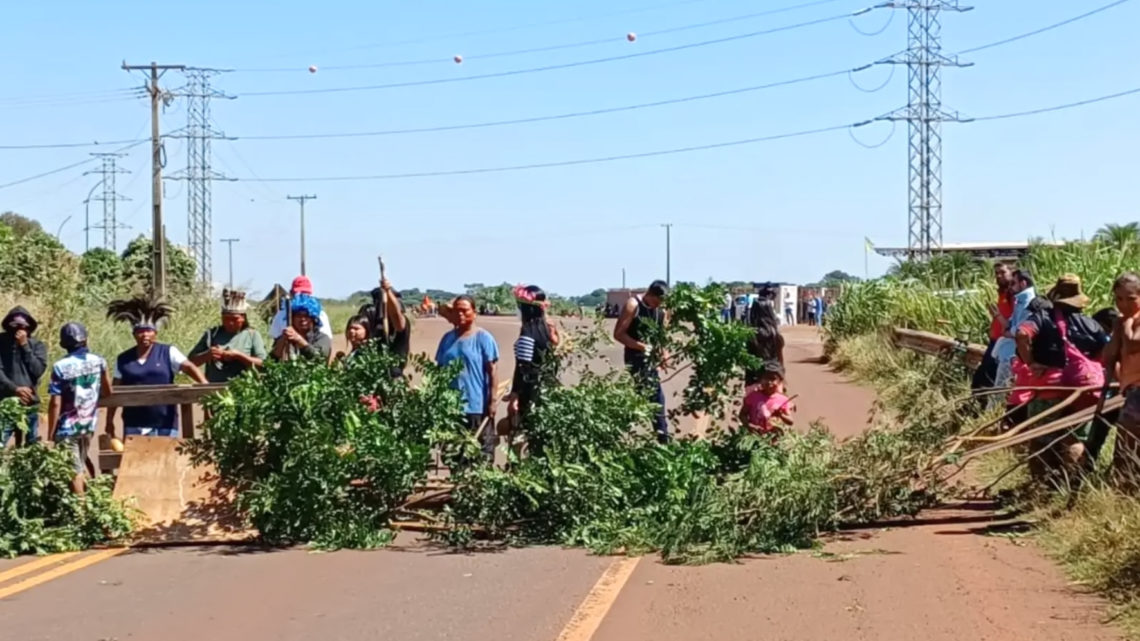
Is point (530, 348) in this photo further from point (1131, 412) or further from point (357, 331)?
point (1131, 412)

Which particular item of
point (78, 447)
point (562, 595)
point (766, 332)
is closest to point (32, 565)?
point (78, 447)

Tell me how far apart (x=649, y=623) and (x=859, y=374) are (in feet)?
50.9

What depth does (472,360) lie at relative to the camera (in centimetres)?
1044

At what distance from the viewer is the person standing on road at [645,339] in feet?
33.3

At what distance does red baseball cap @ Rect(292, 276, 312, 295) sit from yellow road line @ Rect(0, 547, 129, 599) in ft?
9.48

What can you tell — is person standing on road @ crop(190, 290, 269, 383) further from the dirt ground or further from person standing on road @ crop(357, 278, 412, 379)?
the dirt ground

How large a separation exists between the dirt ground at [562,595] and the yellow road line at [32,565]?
→ 7cm

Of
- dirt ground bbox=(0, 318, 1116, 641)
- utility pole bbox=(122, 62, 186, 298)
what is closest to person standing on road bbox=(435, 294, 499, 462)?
dirt ground bbox=(0, 318, 1116, 641)

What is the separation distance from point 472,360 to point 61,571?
134 inches

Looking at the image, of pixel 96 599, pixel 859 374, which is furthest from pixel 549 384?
pixel 859 374

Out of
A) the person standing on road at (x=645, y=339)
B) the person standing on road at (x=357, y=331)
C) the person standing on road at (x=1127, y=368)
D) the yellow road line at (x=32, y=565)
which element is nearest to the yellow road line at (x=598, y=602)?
the person standing on road at (x=645, y=339)

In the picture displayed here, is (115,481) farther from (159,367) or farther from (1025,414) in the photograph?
(1025,414)

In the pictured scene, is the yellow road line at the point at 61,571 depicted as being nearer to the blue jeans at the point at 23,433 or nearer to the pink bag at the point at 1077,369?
the blue jeans at the point at 23,433

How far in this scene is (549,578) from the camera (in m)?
8.09
